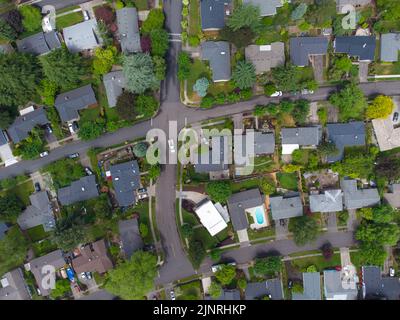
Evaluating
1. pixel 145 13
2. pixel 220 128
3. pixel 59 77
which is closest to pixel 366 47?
pixel 220 128

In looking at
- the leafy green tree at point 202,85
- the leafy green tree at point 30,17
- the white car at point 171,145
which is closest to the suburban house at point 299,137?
the leafy green tree at point 202,85

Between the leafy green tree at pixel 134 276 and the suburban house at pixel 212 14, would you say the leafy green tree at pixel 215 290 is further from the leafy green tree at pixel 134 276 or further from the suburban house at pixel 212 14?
A: the suburban house at pixel 212 14

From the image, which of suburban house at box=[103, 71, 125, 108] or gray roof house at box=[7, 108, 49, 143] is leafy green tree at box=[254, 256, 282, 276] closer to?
suburban house at box=[103, 71, 125, 108]

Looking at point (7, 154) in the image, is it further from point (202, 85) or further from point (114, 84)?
point (202, 85)

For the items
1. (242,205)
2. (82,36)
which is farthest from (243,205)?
(82,36)

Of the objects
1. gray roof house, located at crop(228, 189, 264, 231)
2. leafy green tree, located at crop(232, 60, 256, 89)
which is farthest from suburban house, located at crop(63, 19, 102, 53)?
gray roof house, located at crop(228, 189, 264, 231)

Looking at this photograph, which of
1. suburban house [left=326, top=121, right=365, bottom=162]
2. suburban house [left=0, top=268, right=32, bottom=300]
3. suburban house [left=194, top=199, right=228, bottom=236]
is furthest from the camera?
suburban house [left=0, top=268, right=32, bottom=300]
